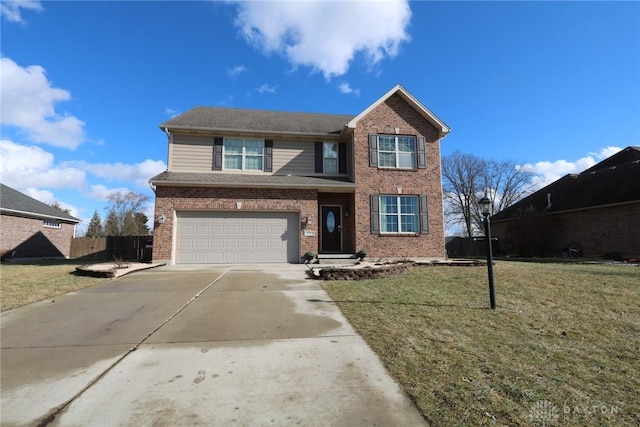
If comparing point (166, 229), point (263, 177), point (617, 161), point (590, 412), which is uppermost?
point (617, 161)

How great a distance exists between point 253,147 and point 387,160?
5911 mm

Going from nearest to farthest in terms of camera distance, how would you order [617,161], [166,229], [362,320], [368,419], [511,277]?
[368,419]
[362,320]
[511,277]
[166,229]
[617,161]

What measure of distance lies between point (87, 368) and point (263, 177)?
11451 millimetres

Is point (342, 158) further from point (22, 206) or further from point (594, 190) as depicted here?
point (22, 206)

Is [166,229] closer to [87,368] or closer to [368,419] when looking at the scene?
[87,368]

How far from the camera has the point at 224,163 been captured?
48.1ft

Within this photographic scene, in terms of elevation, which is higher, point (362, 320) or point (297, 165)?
point (297, 165)

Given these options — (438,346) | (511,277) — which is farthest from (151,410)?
(511,277)

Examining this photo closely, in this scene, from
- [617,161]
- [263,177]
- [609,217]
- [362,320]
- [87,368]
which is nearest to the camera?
[87,368]

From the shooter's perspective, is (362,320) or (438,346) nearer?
(438,346)

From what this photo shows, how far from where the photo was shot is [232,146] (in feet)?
48.8

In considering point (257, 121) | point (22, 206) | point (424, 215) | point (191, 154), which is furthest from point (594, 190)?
point (22, 206)

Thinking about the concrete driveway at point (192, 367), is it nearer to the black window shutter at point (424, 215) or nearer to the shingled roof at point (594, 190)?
the black window shutter at point (424, 215)

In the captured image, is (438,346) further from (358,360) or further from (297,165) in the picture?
(297,165)
